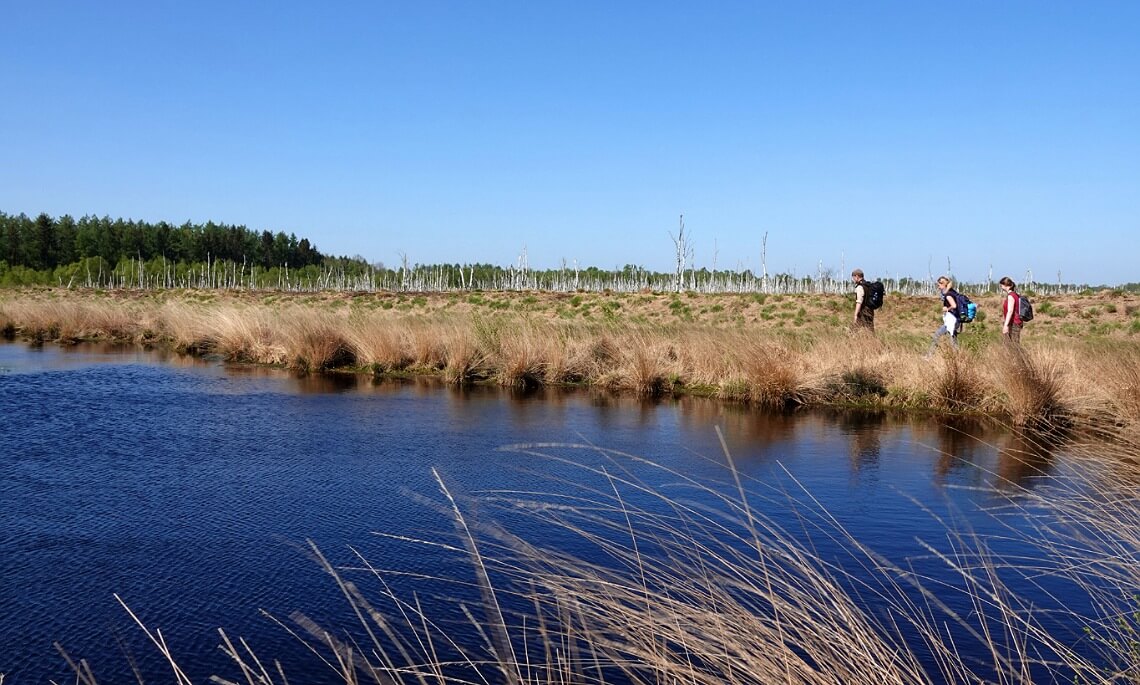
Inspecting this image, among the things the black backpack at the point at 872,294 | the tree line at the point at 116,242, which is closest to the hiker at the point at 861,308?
the black backpack at the point at 872,294

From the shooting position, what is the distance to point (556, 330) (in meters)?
19.1

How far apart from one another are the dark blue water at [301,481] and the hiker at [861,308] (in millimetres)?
3404

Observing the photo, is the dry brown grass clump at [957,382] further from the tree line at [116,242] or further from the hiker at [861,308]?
the tree line at [116,242]

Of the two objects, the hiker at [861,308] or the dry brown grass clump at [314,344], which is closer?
the hiker at [861,308]

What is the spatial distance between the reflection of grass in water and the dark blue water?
0.83 feet

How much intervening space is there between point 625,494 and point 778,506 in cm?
131

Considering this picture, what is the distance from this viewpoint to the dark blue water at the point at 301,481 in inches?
205

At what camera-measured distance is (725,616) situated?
3.27m

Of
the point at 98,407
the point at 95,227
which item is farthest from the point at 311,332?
the point at 95,227

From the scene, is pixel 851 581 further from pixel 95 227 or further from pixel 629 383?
pixel 95 227

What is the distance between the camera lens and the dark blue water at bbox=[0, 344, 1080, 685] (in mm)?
5203

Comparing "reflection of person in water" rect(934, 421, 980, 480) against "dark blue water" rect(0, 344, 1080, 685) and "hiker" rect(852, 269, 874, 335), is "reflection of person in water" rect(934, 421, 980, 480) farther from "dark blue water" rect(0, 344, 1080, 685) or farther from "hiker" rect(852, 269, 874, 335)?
"hiker" rect(852, 269, 874, 335)

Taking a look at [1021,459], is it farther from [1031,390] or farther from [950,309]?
[950,309]

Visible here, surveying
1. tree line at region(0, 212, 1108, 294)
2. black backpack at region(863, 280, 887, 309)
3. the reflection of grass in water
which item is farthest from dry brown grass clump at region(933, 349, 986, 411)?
tree line at region(0, 212, 1108, 294)
